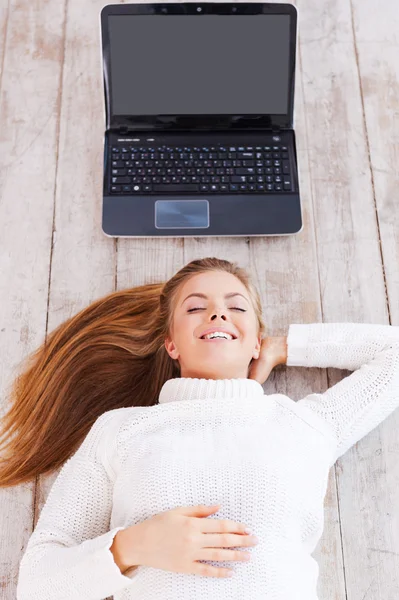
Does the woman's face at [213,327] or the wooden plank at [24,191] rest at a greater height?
the wooden plank at [24,191]

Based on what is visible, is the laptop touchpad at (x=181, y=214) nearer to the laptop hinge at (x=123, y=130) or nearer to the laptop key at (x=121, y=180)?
the laptop key at (x=121, y=180)

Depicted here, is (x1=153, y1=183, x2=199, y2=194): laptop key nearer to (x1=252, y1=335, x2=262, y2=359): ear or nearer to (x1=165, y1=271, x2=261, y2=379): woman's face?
(x1=165, y1=271, x2=261, y2=379): woman's face

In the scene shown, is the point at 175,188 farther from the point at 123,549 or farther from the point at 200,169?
the point at 123,549

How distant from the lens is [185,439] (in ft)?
4.25

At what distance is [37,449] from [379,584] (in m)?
0.72

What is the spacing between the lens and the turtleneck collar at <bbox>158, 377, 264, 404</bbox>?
1352mm

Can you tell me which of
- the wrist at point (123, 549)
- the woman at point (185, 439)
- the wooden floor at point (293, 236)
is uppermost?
the wooden floor at point (293, 236)

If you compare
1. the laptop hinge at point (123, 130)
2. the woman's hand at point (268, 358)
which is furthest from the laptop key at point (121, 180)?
the woman's hand at point (268, 358)

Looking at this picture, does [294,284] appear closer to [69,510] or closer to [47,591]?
[69,510]

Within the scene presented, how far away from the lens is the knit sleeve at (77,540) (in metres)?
1.20

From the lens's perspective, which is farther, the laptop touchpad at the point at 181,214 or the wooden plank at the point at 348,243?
the laptop touchpad at the point at 181,214

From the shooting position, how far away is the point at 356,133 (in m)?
1.83

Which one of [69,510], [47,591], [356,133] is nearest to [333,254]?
[356,133]

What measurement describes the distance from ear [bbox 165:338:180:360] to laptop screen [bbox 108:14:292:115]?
0.57m
